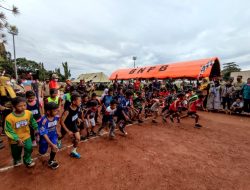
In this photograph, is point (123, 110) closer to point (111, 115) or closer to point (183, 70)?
point (111, 115)

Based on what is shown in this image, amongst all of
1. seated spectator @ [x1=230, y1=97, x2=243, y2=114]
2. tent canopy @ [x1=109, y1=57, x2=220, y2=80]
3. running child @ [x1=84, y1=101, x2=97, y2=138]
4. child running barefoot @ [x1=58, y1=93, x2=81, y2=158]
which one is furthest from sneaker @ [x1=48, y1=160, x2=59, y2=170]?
tent canopy @ [x1=109, y1=57, x2=220, y2=80]

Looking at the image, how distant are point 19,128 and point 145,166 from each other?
2.69 metres

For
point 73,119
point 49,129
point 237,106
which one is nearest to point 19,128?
point 49,129

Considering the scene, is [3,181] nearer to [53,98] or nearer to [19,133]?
[19,133]

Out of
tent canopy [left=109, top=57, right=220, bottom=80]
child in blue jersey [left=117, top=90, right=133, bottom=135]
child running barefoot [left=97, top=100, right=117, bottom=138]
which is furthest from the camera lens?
tent canopy [left=109, top=57, right=220, bottom=80]

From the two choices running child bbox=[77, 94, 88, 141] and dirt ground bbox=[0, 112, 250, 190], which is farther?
running child bbox=[77, 94, 88, 141]

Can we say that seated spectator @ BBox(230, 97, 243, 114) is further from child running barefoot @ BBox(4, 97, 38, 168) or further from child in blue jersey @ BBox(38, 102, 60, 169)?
child running barefoot @ BBox(4, 97, 38, 168)

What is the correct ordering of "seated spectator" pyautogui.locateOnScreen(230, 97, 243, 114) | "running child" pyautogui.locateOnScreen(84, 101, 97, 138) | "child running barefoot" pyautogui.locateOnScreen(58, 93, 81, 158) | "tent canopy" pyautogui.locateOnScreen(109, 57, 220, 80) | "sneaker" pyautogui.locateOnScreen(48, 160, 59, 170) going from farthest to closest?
"tent canopy" pyautogui.locateOnScreen(109, 57, 220, 80) → "seated spectator" pyautogui.locateOnScreen(230, 97, 243, 114) → "running child" pyautogui.locateOnScreen(84, 101, 97, 138) → "child running barefoot" pyautogui.locateOnScreen(58, 93, 81, 158) → "sneaker" pyautogui.locateOnScreen(48, 160, 59, 170)

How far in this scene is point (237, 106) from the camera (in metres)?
9.16

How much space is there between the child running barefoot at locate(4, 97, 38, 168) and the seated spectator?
10.4 m

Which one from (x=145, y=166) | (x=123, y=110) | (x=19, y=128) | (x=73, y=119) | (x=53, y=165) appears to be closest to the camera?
(x=19, y=128)

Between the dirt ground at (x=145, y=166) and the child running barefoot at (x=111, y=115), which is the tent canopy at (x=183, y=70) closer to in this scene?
the child running barefoot at (x=111, y=115)

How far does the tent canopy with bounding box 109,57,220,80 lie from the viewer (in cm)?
1381

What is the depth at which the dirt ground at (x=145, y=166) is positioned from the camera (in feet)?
9.14
